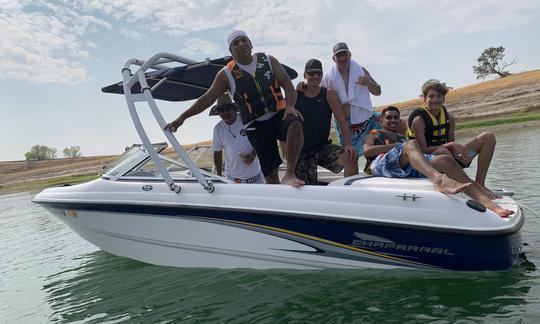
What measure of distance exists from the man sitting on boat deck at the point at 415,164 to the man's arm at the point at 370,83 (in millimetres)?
363

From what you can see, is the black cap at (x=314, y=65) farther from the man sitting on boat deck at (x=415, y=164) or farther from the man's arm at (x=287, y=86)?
the man sitting on boat deck at (x=415, y=164)

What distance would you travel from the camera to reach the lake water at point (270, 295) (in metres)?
3.06

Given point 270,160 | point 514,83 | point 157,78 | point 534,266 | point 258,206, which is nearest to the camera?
point 534,266

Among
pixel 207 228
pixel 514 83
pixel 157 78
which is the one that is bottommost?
pixel 207 228

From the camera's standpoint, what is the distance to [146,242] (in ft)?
15.1

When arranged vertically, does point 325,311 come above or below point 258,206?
below

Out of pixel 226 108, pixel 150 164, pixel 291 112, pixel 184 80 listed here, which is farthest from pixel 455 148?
pixel 184 80

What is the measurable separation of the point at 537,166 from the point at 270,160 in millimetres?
7073

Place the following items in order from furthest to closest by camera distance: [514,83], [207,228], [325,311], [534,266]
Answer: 1. [514,83]
2. [207,228]
3. [534,266]
4. [325,311]

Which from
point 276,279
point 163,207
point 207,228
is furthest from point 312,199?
Answer: point 163,207

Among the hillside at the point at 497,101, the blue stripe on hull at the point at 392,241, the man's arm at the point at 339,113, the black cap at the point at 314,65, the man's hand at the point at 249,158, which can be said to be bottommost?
the blue stripe on hull at the point at 392,241

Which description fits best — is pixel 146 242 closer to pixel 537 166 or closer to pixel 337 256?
pixel 337 256

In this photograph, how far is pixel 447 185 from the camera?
132 inches

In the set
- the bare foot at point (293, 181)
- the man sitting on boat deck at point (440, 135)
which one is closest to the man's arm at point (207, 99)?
the bare foot at point (293, 181)
